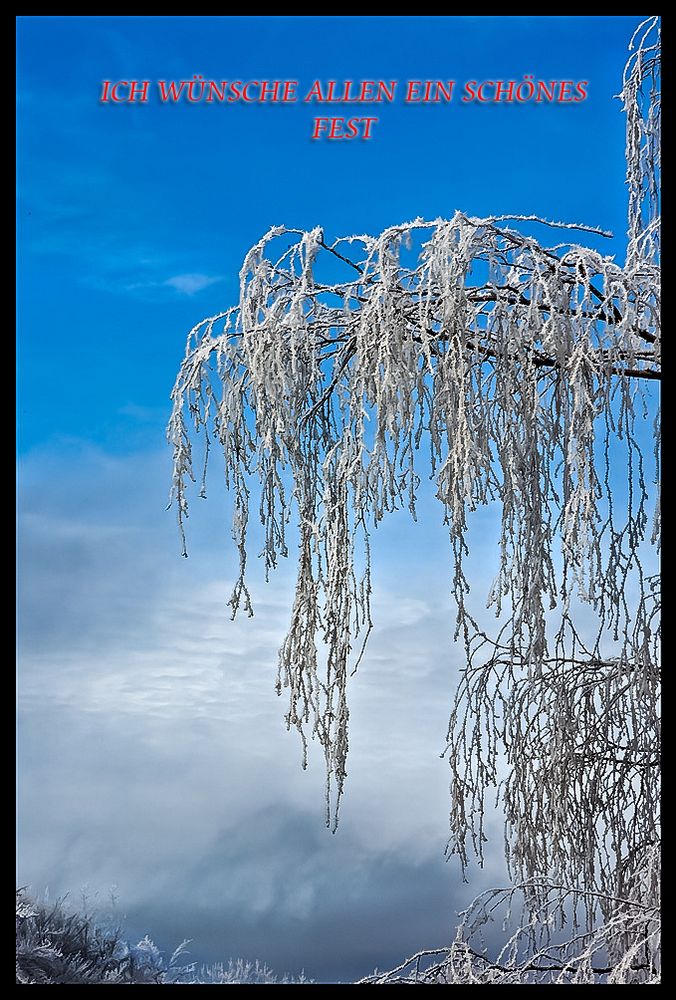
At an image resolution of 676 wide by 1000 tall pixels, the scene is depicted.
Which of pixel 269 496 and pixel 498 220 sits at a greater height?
pixel 498 220

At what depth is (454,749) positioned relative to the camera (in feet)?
9.34

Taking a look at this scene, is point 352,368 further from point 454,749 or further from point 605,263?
point 454,749

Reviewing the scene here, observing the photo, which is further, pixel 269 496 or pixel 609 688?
pixel 609 688
